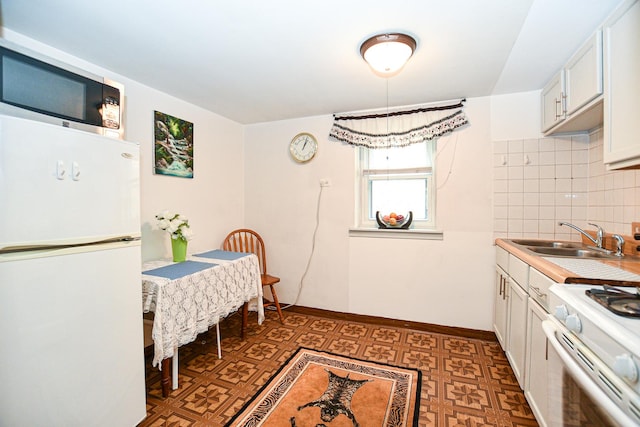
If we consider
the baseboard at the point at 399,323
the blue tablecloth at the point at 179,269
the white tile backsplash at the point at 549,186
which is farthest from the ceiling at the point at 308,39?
the baseboard at the point at 399,323

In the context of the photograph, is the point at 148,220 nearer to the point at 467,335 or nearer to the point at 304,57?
the point at 304,57

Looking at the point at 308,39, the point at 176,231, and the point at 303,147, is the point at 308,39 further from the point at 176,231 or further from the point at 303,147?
the point at 176,231

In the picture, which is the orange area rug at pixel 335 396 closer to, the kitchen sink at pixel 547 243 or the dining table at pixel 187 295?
the dining table at pixel 187 295

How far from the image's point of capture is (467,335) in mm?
2598

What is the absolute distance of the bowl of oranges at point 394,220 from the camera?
2.78m

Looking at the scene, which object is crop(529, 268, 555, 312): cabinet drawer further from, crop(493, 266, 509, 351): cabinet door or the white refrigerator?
the white refrigerator

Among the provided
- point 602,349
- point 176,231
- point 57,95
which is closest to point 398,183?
point 176,231

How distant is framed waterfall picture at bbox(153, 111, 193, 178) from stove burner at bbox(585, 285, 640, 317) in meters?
2.77

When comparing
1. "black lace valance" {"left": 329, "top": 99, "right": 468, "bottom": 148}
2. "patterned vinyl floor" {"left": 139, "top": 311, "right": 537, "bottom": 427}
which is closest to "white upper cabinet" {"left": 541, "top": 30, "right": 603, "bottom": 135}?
"black lace valance" {"left": 329, "top": 99, "right": 468, "bottom": 148}

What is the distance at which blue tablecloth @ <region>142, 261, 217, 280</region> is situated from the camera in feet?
6.11

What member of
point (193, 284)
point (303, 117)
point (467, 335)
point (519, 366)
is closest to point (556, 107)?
point (519, 366)

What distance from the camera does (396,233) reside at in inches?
111

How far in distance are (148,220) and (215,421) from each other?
5.03ft

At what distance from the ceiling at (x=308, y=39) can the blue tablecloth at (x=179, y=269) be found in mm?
1421
